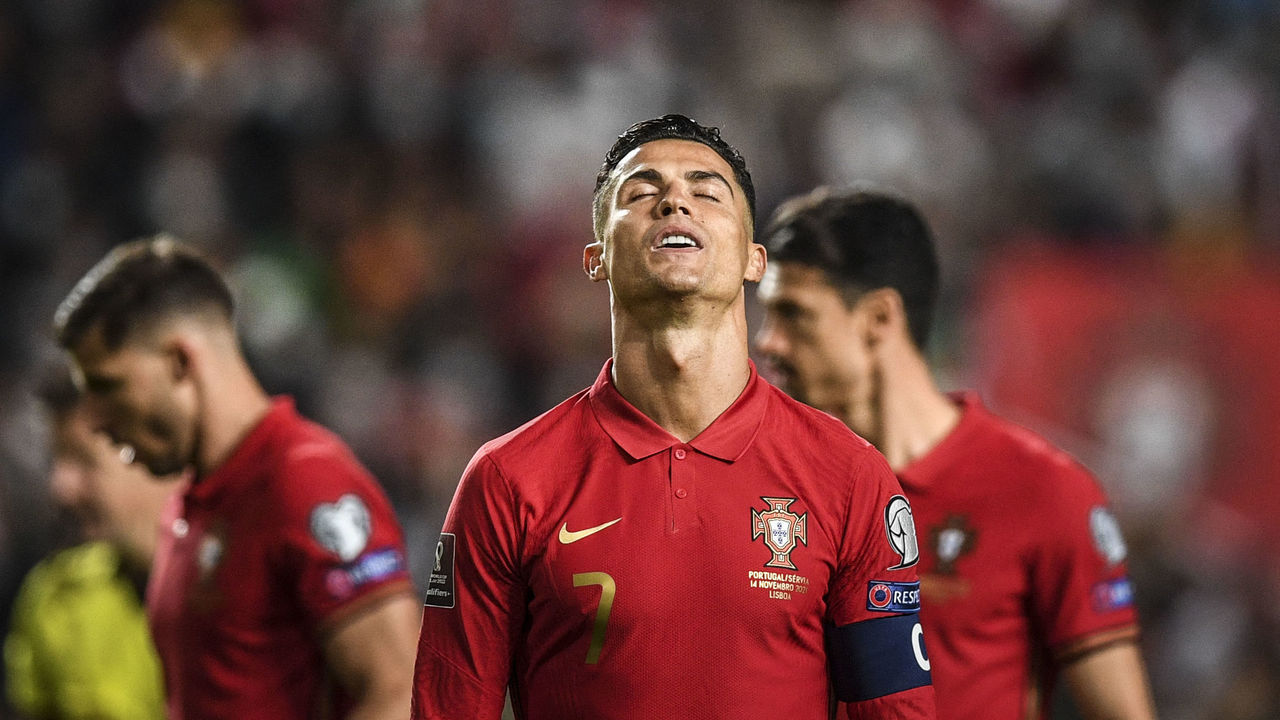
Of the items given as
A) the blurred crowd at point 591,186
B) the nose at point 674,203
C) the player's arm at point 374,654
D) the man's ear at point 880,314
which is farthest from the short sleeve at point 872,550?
the blurred crowd at point 591,186

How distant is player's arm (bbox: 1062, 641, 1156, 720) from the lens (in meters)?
3.23

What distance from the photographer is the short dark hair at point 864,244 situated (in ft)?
11.9

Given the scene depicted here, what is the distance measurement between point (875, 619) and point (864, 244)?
1.50 metres

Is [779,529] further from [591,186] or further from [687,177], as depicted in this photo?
[591,186]

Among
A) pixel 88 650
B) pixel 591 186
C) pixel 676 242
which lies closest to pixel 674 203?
pixel 676 242

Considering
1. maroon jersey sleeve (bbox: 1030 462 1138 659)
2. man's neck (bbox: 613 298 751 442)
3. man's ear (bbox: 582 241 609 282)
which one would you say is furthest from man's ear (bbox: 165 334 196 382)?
maroon jersey sleeve (bbox: 1030 462 1138 659)

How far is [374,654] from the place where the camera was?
336cm

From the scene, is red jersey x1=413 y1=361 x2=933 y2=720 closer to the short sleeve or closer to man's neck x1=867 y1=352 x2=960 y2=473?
the short sleeve

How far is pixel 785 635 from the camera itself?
2.28 metres

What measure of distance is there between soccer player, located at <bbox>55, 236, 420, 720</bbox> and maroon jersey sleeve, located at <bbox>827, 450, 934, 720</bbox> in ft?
4.35

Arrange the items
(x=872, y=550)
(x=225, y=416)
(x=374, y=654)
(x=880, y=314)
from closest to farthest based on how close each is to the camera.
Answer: (x=872, y=550)
(x=374, y=654)
(x=880, y=314)
(x=225, y=416)

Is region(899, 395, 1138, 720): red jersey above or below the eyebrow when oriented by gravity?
below

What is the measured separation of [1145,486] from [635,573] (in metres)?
6.47

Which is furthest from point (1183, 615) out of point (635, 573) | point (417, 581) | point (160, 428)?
point (635, 573)
